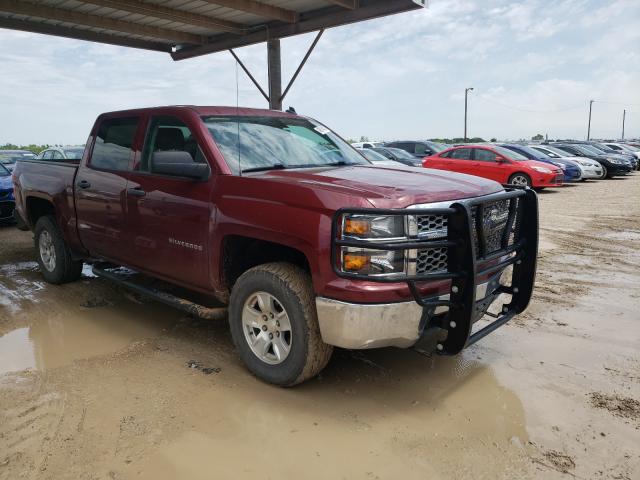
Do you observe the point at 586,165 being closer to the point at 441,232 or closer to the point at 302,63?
the point at 302,63

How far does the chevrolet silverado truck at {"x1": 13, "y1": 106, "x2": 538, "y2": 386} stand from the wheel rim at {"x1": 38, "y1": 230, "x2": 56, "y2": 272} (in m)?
1.17

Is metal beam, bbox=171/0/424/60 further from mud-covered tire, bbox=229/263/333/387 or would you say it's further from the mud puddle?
mud-covered tire, bbox=229/263/333/387

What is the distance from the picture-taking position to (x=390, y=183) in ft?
10.6

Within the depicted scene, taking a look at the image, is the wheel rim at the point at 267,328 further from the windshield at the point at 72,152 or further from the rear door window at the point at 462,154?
the rear door window at the point at 462,154

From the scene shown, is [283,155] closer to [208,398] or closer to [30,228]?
[208,398]

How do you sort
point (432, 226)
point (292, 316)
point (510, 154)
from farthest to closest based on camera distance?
point (510, 154) → point (292, 316) → point (432, 226)

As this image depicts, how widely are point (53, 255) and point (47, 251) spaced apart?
204mm

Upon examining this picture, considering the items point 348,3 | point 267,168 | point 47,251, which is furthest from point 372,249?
point 348,3

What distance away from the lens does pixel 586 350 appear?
4.03 metres

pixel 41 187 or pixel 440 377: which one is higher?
pixel 41 187

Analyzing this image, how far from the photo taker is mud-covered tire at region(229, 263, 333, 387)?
3125 millimetres

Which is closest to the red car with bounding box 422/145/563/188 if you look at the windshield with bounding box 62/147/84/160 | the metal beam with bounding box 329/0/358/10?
the metal beam with bounding box 329/0/358/10

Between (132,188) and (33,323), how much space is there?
1634mm

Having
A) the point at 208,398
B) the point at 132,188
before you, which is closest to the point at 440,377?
the point at 208,398
